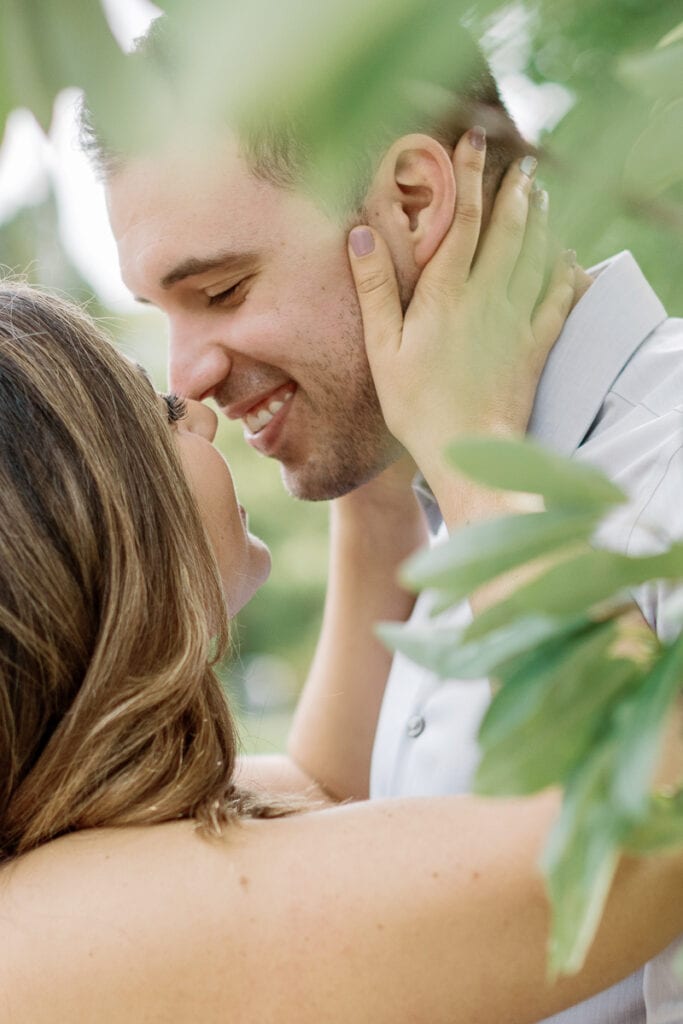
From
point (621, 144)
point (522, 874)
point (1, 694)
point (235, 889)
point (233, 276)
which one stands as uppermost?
point (233, 276)

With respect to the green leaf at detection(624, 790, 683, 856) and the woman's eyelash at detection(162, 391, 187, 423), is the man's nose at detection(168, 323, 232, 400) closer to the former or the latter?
the woman's eyelash at detection(162, 391, 187, 423)

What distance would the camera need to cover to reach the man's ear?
2035 mm

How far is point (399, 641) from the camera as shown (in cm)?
52

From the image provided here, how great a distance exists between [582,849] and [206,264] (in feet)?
5.79

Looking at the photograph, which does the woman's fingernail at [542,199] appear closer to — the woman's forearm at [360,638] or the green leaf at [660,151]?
the green leaf at [660,151]

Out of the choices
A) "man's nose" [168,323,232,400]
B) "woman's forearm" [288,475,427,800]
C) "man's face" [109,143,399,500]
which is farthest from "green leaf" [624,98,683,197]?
"woman's forearm" [288,475,427,800]

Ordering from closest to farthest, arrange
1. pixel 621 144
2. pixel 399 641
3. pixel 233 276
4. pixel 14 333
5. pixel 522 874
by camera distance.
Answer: pixel 399 641 → pixel 621 144 → pixel 522 874 → pixel 14 333 → pixel 233 276

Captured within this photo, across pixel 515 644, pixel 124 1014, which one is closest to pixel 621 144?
pixel 515 644

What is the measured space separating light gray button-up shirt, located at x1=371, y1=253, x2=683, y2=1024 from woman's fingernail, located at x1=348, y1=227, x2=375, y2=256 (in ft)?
1.32

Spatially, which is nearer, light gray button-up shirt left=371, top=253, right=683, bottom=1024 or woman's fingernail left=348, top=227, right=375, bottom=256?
light gray button-up shirt left=371, top=253, right=683, bottom=1024

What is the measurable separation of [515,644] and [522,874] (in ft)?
2.61

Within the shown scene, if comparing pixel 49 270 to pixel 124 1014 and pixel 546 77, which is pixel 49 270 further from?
pixel 546 77

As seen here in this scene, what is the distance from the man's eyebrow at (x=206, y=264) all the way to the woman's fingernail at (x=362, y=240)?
0.19 m

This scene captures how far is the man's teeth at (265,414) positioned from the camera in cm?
229
